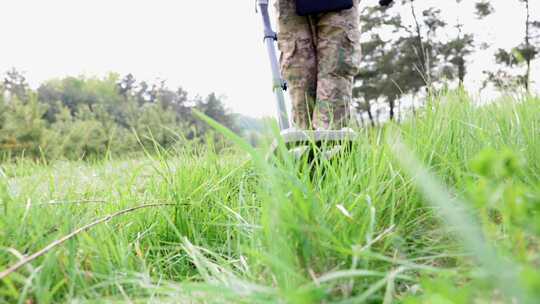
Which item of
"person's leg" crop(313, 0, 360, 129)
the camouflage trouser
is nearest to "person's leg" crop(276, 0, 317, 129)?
the camouflage trouser

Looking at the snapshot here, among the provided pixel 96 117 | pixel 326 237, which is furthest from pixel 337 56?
pixel 96 117

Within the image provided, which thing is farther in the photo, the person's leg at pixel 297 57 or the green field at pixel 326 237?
the person's leg at pixel 297 57

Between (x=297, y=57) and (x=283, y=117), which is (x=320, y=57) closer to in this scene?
(x=297, y=57)

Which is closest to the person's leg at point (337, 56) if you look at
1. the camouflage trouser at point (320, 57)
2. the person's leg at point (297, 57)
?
the camouflage trouser at point (320, 57)

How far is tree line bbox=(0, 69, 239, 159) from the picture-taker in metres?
1.88

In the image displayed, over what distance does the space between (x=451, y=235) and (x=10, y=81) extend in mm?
36006

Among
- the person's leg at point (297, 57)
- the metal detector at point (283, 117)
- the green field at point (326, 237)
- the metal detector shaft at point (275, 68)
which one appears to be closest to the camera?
the green field at point (326, 237)

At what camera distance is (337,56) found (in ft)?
5.47

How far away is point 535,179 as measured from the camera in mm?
768

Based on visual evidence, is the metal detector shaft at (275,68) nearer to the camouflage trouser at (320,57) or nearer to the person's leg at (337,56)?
the camouflage trouser at (320,57)

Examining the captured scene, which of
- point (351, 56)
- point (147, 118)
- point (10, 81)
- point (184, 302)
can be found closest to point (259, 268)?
point (184, 302)

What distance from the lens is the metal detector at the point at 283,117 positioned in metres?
1.01

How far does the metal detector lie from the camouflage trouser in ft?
0.24

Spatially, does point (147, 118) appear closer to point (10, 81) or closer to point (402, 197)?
point (10, 81)
